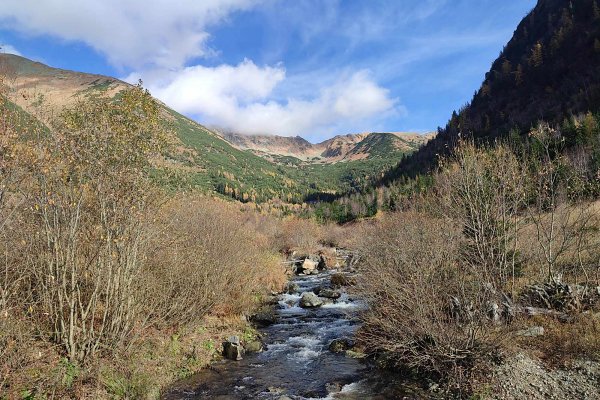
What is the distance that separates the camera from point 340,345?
1661 centimetres

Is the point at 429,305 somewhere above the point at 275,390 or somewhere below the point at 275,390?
above

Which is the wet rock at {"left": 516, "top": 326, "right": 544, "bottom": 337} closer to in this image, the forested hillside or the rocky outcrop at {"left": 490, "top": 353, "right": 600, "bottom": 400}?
the rocky outcrop at {"left": 490, "top": 353, "right": 600, "bottom": 400}

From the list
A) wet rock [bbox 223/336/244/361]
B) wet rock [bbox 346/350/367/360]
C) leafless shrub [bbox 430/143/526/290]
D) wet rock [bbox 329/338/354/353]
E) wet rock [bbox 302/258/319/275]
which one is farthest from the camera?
wet rock [bbox 302/258/319/275]

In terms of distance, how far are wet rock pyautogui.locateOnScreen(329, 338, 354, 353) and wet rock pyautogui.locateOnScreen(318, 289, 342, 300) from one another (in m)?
9.67

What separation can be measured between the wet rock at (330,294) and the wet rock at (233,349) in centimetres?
1179

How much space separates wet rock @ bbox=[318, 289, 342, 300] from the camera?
2682cm

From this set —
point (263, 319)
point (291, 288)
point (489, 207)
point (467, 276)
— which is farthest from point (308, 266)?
point (467, 276)

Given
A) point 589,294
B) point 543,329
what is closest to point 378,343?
point 543,329

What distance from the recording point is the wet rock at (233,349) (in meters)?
15.4

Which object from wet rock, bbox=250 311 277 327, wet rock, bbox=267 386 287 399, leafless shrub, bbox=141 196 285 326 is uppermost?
leafless shrub, bbox=141 196 285 326

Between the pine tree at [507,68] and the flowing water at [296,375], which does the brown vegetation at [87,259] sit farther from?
the pine tree at [507,68]

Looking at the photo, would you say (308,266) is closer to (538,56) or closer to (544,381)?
(544,381)

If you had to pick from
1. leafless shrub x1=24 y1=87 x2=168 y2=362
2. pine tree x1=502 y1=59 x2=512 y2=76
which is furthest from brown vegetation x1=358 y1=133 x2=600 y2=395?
pine tree x1=502 y1=59 x2=512 y2=76

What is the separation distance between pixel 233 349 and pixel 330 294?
494 inches
